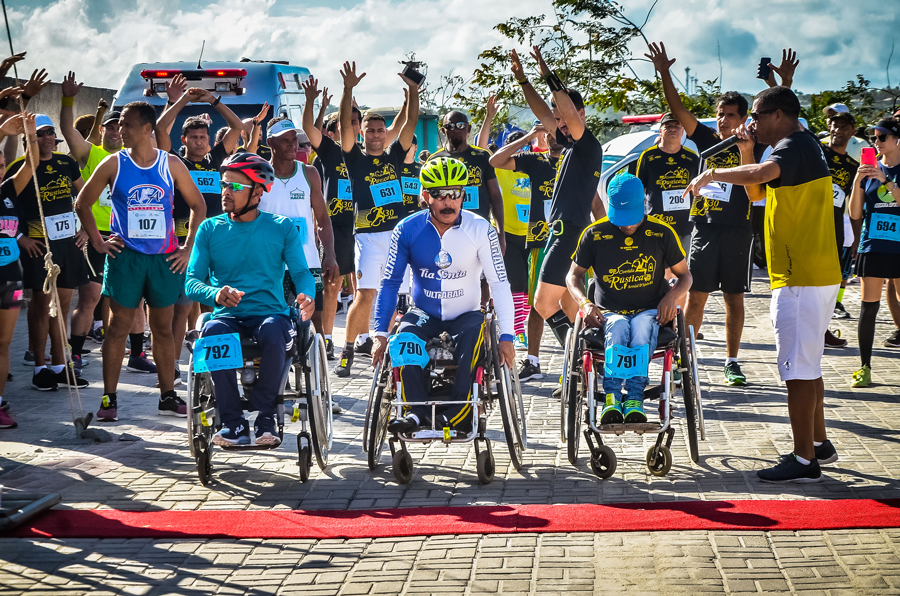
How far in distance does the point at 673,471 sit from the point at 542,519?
1.18 meters

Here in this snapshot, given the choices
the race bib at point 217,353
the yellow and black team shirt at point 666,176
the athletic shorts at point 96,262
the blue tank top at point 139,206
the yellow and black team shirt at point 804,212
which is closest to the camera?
the yellow and black team shirt at point 804,212

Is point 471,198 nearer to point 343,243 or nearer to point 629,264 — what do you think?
point 343,243

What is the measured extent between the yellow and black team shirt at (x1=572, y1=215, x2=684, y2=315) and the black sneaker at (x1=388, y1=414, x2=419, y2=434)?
1.48 meters

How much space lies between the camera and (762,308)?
1218 cm

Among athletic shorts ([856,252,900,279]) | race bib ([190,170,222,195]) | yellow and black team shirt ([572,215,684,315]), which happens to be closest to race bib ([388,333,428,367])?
yellow and black team shirt ([572,215,684,315])

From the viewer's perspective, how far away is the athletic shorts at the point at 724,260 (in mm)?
7934

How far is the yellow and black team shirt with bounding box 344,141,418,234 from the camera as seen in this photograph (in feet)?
29.0

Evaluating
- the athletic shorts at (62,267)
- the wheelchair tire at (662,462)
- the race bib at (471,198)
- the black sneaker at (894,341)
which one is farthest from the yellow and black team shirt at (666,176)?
the athletic shorts at (62,267)

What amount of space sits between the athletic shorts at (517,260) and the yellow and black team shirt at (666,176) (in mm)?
1309

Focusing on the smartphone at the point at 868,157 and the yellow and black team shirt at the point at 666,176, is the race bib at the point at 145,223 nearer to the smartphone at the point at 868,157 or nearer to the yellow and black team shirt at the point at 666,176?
the yellow and black team shirt at the point at 666,176

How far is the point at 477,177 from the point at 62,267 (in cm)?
384

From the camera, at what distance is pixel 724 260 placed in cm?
796

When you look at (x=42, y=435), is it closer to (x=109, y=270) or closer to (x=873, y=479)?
(x=109, y=270)

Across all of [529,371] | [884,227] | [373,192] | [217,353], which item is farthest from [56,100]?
[884,227]
